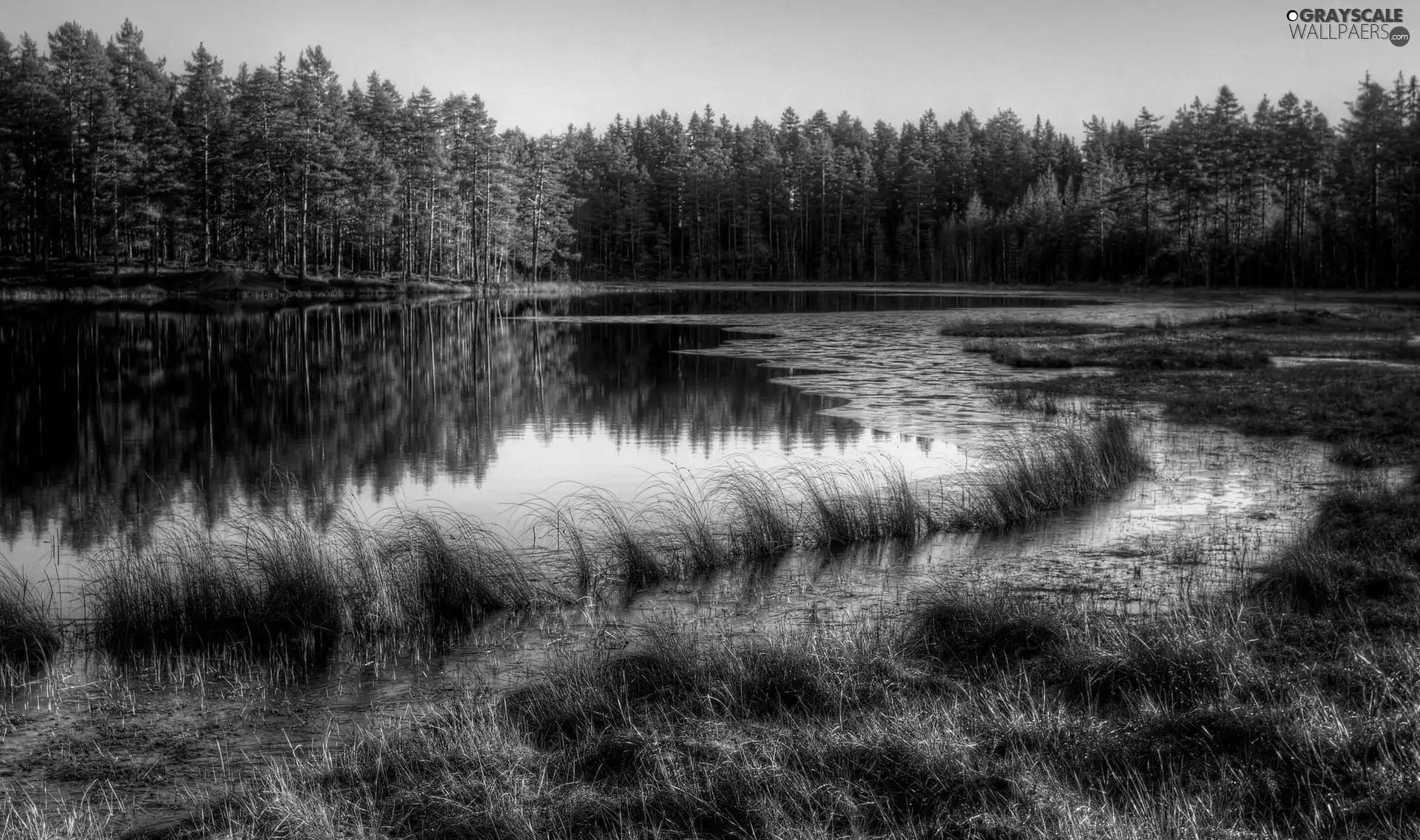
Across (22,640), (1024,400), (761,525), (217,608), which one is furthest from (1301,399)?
(22,640)

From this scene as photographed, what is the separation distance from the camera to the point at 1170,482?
14.8 meters

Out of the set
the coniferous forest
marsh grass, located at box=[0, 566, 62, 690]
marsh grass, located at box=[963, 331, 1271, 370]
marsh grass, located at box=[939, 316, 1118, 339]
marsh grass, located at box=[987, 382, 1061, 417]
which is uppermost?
the coniferous forest

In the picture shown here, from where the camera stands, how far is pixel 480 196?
→ 9269 cm

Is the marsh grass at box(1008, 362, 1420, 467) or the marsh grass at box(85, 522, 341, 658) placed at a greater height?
the marsh grass at box(1008, 362, 1420, 467)

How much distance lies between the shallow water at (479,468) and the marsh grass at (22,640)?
26 centimetres

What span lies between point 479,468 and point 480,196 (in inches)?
3124

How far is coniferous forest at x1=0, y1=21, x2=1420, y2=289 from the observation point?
72.2 meters

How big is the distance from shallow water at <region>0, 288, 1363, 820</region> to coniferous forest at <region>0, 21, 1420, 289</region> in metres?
34.1

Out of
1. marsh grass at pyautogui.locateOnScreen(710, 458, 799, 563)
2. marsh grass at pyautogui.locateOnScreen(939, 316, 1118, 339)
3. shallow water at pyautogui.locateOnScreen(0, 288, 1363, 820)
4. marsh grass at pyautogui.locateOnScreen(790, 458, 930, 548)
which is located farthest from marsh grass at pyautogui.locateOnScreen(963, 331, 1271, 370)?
marsh grass at pyautogui.locateOnScreen(710, 458, 799, 563)

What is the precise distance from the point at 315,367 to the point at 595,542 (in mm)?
23611

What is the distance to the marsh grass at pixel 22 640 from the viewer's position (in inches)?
314

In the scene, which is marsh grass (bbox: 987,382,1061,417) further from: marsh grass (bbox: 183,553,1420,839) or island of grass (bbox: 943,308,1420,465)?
marsh grass (bbox: 183,553,1420,839)

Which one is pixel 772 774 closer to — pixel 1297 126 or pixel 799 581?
pixel 799 581

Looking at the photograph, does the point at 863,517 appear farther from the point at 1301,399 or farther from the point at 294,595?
the point at 1301,399
